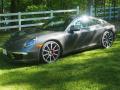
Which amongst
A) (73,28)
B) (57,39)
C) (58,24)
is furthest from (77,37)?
(57,39)

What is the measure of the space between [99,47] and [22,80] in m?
4.62

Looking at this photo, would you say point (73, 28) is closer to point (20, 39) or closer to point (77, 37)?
point (77, 37)

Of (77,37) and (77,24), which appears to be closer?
(77,37)

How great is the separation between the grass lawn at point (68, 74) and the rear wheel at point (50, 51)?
0.72ft

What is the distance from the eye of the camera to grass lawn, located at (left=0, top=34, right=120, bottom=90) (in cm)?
741

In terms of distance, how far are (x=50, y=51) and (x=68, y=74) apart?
1.51 meters

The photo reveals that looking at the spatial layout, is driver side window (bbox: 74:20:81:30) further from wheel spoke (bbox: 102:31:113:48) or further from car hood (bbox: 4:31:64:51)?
wheel spoke (bbox: 102:31:113:48)

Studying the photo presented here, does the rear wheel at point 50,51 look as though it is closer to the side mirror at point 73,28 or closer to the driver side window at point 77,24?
the side mirror at point 73,28

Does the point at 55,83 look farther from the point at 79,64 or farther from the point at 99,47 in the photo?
the point at 99,47

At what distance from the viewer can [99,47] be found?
1188 centimetres

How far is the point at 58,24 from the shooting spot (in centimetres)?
1070

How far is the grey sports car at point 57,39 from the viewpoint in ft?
30.6

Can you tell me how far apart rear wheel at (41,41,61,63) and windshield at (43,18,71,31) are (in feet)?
2.58

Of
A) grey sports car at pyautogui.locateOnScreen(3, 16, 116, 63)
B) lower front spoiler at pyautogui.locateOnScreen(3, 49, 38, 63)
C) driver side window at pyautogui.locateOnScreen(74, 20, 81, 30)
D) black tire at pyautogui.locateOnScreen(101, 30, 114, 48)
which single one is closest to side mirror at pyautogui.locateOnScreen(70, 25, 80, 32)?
grey sports car at pyautogui.locateOnScreen(3, 16, 116, 63)
